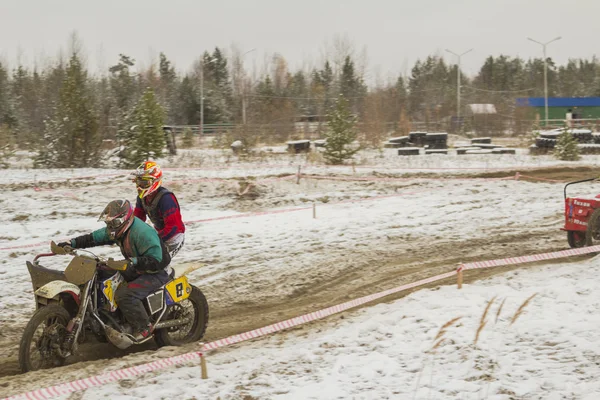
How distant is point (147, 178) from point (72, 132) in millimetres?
19054

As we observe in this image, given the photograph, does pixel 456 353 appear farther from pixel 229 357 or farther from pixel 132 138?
pixel 132 138

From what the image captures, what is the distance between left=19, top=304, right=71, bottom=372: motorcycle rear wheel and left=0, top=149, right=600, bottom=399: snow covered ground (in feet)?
0.53

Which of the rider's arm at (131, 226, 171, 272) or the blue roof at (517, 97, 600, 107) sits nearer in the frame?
the rider's arm at (131, 226, 171, 272)

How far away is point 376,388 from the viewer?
18.6ft

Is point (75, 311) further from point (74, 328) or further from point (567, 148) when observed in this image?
point (567, 148)

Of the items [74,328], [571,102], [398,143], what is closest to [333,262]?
[74,328]

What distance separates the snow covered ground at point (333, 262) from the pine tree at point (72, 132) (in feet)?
6.28

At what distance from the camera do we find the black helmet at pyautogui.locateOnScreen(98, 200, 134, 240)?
6262 mm

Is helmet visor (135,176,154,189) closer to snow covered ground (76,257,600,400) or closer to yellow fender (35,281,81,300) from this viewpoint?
yellow fender (35,281,81,300)

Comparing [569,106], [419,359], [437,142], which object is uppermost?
[569,106]

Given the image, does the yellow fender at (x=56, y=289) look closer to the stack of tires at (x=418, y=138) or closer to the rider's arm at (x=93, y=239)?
the rider's arm at (x=93, y=239)

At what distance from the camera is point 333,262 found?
11023 millimetres

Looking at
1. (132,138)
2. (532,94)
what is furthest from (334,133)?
(532,94)

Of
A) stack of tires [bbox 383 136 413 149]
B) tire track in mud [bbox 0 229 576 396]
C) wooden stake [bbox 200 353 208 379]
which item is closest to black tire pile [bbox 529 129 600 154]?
stack of tires [bbox 383 136 413 149]
